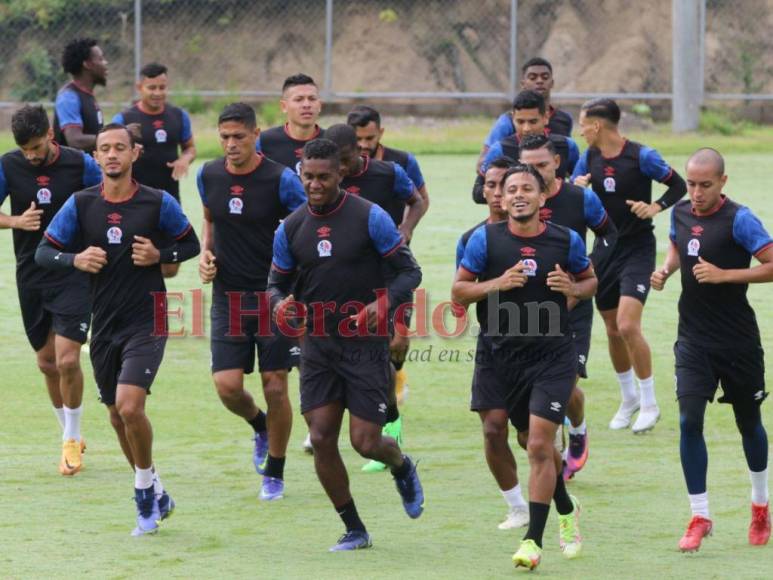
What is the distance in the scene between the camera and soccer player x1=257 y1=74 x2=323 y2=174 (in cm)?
1170

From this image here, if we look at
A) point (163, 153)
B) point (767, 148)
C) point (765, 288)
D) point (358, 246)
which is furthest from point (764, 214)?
point (358, 246)

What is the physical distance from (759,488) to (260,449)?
3.34 meters

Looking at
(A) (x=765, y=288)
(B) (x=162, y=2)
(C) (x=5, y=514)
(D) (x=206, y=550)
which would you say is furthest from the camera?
(B) (x=162, y=2)

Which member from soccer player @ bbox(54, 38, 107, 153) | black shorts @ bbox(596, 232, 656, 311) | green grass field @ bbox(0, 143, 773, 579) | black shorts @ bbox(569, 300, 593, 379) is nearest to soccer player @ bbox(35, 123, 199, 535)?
green grass field @ bbox(0, 143, 773, 579)

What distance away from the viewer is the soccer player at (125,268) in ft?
30.7

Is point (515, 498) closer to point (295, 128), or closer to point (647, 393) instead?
point (647, 393)

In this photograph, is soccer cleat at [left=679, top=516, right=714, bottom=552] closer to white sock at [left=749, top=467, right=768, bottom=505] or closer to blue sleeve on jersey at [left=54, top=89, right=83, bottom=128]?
white sock at [left=749, top=467, right=768, bottom=505]

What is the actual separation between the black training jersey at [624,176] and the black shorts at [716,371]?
3206 mm

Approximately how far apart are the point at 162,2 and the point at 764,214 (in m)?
14.6

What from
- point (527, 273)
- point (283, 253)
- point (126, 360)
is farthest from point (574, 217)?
point (126, 360)

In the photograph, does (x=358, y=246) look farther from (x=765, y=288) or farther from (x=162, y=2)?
(x=162, y=2)

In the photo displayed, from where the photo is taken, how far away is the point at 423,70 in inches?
1271

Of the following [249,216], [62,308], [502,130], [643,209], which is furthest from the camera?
[502,130]

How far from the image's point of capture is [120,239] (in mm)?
9539
